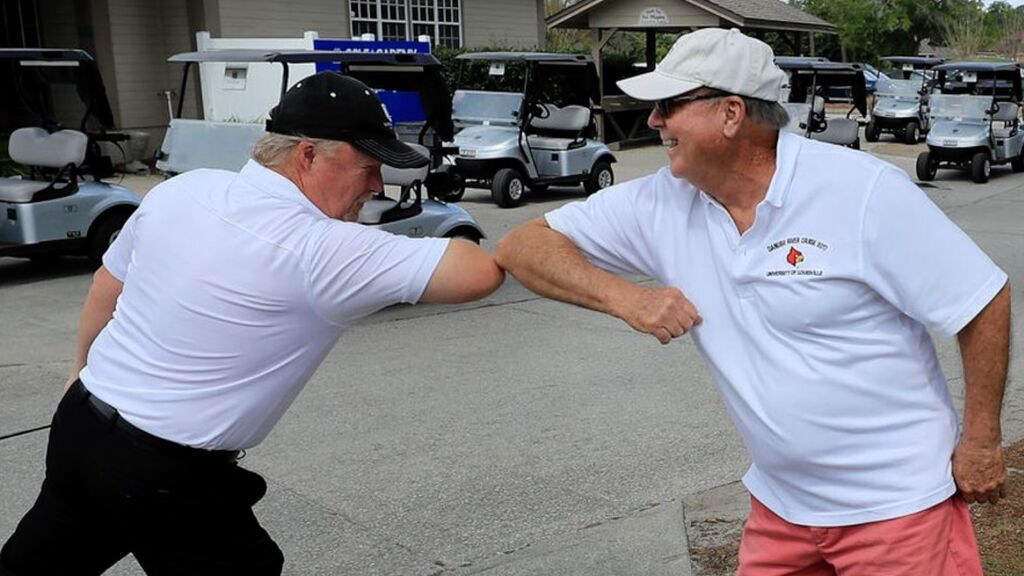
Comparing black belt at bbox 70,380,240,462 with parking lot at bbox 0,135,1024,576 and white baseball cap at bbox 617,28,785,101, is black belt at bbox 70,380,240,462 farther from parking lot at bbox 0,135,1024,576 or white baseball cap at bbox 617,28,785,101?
parking lot at bbox 0,135,1024,576

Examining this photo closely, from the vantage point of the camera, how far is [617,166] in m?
21.4

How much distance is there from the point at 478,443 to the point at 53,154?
6.60 m

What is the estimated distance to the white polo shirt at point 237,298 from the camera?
7.97ft

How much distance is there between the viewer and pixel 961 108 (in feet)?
62.7

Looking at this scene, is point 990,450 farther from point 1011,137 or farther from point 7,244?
point 1011,137

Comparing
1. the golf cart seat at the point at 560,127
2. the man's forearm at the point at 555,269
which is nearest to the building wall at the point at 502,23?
the golf cart seat at the point at 560,127

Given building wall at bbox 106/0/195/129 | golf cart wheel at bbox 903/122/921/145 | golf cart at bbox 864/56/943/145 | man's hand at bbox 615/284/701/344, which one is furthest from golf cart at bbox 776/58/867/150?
man's hand at bbox 615/284/701/344

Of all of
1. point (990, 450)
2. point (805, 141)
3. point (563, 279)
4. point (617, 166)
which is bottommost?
point (617, 166)

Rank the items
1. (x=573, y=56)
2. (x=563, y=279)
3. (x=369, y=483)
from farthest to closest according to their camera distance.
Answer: (x=573, y=56) < (x=369, y=483) < (x=563, y=279)

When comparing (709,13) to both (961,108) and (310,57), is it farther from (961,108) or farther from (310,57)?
(310,57)

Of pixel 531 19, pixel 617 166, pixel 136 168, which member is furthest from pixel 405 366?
pixel 531 19

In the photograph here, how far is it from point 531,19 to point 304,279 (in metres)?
24.7

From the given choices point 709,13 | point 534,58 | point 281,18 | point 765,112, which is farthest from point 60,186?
point 709,13

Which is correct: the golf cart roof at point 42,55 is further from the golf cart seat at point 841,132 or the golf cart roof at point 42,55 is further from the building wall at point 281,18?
the golf cart seat at point 841,132
